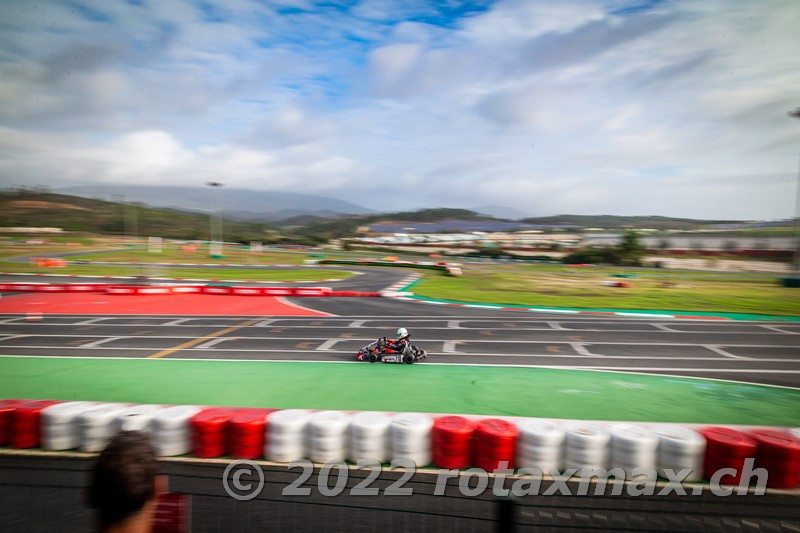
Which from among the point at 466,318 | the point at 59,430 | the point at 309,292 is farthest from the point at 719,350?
the point at 309,292

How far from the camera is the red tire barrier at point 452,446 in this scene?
22.2 ft

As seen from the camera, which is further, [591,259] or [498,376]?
[591,259]

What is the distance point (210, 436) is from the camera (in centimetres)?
707

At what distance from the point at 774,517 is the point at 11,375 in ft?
57.1

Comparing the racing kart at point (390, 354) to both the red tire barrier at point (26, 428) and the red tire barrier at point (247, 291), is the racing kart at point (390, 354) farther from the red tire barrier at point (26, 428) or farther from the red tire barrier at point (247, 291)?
the red tire barrier at point (247, 291)

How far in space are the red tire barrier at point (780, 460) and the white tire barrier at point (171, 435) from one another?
29.4ft

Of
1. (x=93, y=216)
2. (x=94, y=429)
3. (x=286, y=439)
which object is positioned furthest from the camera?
(x=93, y=216)

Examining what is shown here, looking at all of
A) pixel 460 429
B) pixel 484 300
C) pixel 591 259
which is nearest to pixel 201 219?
pixel 484 300

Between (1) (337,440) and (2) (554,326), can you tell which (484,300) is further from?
(1) (337,440)

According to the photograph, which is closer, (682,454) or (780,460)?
(780,460)

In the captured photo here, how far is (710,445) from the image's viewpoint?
21.3 feet

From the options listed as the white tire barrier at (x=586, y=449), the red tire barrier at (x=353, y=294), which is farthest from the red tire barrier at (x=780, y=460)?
the red tire barrier at (x=353, y=294)

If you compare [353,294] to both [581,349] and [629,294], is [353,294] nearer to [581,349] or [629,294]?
[581,349]

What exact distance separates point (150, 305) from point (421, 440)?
2450 centimetres
